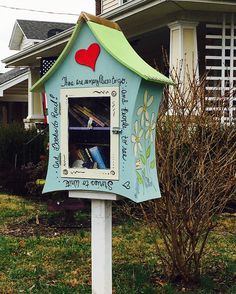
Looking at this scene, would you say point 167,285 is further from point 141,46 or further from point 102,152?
point 141,46

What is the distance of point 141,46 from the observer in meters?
14.8

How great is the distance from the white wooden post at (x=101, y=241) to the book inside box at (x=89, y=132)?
0.23 meters

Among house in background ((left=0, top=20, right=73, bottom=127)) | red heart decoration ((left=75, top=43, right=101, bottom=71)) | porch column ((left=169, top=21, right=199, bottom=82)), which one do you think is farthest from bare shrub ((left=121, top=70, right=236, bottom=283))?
house in background ((left=0, top=20, right=73, bottom=127))

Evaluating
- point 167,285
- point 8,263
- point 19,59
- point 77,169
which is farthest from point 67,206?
point 19,59

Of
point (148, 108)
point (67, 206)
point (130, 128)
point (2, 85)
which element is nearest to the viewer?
point (130, 128)

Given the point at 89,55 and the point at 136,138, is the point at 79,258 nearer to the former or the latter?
the point at 136,138

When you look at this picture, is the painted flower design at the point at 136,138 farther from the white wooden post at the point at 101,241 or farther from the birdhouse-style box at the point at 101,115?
the white wooden post at the point at 101,241

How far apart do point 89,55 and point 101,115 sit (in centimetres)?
43

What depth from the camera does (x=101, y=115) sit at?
13.5ft

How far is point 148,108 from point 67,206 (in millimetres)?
3980

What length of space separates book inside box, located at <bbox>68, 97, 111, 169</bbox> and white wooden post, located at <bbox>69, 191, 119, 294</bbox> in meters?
0.23

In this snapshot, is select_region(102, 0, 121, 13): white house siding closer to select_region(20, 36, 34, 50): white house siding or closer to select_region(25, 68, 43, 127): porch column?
select_region(25, 68, 43, 127): porch column

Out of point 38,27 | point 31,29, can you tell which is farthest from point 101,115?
point 38,27

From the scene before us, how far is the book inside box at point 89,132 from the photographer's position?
4.08 m
